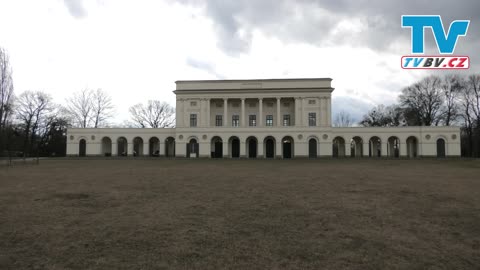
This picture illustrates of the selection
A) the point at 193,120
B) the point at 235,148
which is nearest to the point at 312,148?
the point at 235,148

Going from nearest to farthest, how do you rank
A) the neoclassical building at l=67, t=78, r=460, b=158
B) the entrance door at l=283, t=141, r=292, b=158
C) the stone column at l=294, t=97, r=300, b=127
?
1. the neoclassical building at l=67, t=78, r=460, b=158
2. the stone column at l=294, t=97, r=300, b=127
3. the entrance door at l=283, t=141, r=292, b=158

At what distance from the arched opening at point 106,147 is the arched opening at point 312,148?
112ft

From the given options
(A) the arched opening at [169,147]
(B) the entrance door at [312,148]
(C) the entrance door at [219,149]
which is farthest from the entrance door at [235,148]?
(B) the entrance door at [312,148]

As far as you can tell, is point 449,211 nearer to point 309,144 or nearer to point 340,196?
point 340,196

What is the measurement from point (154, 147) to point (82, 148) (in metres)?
12.0

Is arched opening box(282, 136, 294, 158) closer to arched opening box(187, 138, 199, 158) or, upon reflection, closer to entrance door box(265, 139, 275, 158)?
entrance door box(265, 139, 275, 158)

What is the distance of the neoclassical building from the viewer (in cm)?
4359

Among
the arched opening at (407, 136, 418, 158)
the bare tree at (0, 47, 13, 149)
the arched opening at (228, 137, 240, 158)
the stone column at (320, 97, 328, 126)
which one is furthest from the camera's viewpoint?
the arched opening at (228, 137, 240, 158)

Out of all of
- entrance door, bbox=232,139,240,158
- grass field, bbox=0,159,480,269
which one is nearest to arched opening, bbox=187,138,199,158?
entrance door, bbox=232,139,240,158

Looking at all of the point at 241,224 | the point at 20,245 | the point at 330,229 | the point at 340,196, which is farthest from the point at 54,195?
the point at 340,196

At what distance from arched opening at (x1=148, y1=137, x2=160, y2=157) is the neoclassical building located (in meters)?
0.25

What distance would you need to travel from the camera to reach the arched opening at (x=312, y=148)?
1728 inches

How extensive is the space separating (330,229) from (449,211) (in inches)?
152

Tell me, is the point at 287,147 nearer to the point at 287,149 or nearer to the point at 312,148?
the point at 287,149
